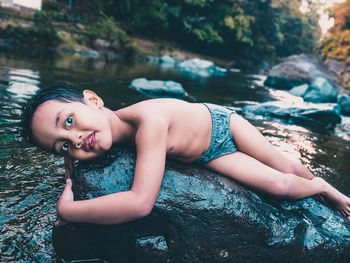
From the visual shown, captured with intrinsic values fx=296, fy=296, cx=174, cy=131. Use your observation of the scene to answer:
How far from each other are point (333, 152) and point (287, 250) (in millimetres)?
3590

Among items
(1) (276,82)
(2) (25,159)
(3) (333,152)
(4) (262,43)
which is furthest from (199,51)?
(2) (25,159)

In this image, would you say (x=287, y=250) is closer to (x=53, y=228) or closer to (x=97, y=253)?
(x=97, y=253)

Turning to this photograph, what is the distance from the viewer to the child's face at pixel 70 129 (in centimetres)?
188

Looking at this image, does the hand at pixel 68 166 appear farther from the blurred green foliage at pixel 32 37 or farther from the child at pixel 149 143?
the blurred green foliage at pixel 32 37

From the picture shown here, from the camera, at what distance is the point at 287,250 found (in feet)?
6.90

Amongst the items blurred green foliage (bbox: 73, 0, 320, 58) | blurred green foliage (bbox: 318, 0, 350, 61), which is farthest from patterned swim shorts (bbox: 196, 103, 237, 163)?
blurred green foliage (bbox: 73, 0, 320, 58)

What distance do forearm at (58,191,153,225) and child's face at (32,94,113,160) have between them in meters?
0.37

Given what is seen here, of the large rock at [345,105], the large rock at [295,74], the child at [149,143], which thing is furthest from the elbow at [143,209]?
the large rock at [295,74]

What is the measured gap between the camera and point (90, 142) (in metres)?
1.98

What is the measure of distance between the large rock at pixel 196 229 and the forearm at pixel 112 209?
0.56 ft

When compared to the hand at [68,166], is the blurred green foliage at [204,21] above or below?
above

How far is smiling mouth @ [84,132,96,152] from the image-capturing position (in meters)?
1.97

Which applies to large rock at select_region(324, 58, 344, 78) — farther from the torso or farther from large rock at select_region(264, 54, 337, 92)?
the torso

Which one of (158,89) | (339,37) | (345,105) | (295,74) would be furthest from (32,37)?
(339,37)
